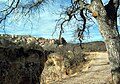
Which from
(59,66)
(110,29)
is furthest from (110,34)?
(59,66)

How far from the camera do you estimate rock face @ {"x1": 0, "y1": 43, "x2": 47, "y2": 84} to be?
1836cm

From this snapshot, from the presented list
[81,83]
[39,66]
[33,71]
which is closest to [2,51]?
[33,71]

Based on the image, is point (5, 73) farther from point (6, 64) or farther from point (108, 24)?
point (108, 24)

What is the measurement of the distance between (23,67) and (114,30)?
25.3 feet

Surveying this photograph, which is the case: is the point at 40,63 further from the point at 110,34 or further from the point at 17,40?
the point at 110,34

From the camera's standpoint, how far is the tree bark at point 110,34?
43.1 ft

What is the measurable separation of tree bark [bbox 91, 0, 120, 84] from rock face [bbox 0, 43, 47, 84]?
653cm

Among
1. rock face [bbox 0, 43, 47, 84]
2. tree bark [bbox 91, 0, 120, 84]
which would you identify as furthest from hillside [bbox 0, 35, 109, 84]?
tree bark [bbox 91, 0, 120, 84]

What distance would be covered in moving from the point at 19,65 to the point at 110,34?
25.8 feet

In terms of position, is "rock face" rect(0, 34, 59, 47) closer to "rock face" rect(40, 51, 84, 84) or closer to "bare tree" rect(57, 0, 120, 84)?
"rock face" rect(40, 51, 84, 84)

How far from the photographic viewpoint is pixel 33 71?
2072cm

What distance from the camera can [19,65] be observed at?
19.9 m

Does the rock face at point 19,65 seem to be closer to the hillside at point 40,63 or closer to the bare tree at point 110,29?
the hillside at point 40,63

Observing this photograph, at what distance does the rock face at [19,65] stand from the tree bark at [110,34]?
6.53 metres
